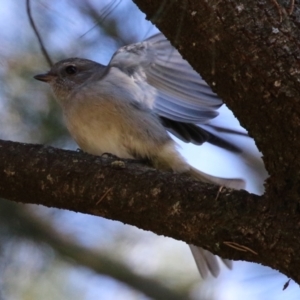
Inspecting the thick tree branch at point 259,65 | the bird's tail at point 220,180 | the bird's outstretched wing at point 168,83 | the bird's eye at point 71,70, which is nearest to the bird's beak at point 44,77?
the bird's eye at point 71,70

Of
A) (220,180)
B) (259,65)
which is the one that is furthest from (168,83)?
(259,65)

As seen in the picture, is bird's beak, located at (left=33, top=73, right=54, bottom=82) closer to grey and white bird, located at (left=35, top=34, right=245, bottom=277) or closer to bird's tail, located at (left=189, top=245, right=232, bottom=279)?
grey and white bird, located at (left=35, top=34, right=245, bottom=277)

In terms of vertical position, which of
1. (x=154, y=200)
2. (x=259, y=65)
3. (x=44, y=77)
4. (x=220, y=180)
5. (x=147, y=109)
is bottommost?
(x=154, y=200)

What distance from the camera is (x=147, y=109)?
2781 millimetres

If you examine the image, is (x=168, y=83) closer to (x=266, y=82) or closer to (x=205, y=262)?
(x=205, y=262)

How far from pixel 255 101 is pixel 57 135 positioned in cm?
161

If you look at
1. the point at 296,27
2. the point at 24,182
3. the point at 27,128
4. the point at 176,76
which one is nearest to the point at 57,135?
the point at 27,128

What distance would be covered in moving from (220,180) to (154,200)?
1035 mm

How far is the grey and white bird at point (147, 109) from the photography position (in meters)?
2.67

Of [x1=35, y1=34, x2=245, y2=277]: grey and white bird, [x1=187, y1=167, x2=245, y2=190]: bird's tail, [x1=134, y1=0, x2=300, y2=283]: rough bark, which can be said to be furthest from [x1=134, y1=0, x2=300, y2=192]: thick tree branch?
[x1=35, y1=34, x2=245, y2=277]: grey and white bird

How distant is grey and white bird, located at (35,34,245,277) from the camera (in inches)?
105

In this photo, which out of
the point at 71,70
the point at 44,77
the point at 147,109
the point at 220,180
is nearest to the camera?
the point at 220,180

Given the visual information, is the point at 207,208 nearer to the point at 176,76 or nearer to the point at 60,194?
the point at 60,194

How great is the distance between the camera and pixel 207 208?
4.96 ft
